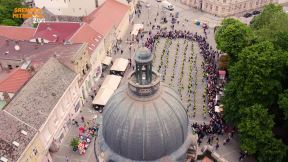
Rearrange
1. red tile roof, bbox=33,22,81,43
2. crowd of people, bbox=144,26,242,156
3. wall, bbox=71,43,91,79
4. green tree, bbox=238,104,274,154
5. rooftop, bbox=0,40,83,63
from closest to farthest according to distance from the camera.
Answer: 1. green tree, bbox=238,104,274,154
2. crowd of people, bbox=144,26,242,156
3. wall, bbox=71,43,91,79
4. rooftop, bbox=0,40,83,63
5. red tile roof, bbox=33,22,81,43

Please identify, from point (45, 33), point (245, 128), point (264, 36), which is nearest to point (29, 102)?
point (45, 33)

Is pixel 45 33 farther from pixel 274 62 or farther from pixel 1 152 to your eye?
pixel 274 62

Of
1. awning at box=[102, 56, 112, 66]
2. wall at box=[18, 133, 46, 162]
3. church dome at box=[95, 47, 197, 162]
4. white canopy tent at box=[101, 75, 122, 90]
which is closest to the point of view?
church dome at box=[95, 47, 197, 162]

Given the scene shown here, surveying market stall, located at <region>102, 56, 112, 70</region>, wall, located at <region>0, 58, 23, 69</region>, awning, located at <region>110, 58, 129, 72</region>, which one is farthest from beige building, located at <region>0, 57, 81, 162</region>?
market stall, located at <region>102, 56, 112, 70</region>

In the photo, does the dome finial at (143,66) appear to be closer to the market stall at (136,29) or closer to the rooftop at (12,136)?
the rooftop at (12,136)

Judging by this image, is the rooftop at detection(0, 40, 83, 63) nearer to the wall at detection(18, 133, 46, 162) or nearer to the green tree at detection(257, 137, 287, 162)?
the wall at detection(18, 133, 46, 162)
